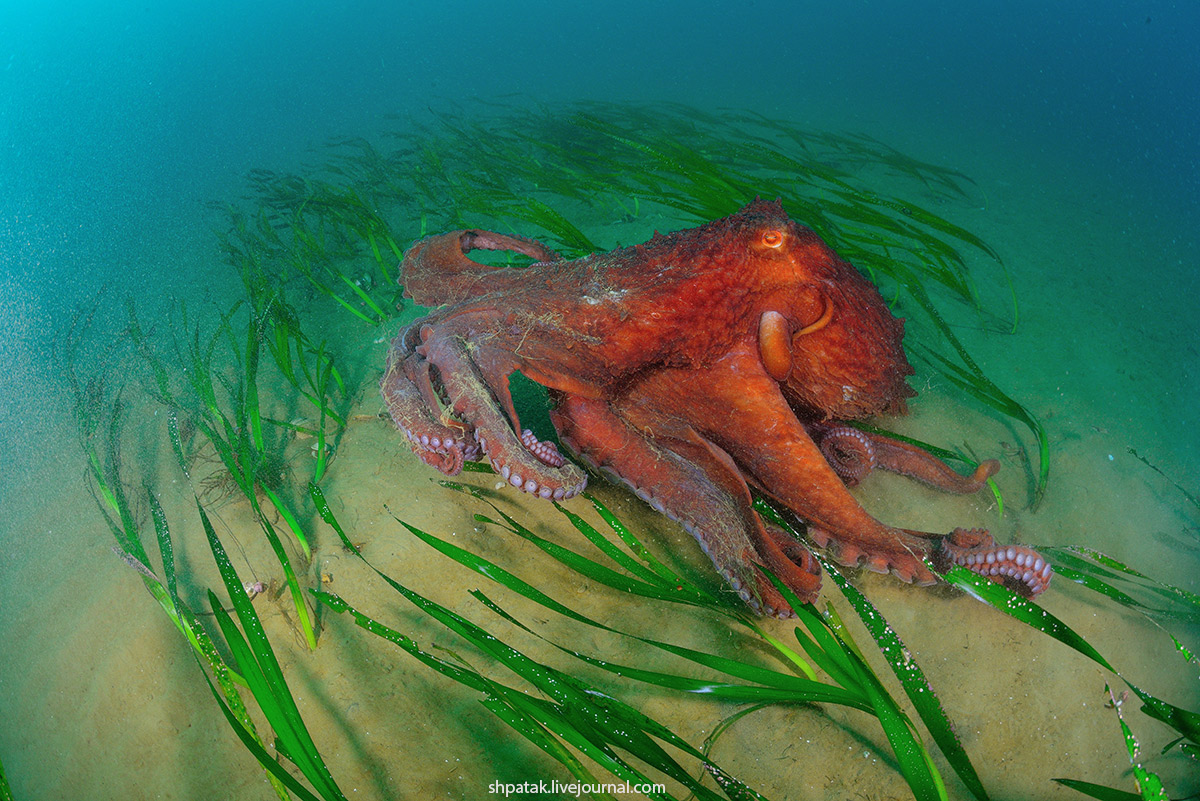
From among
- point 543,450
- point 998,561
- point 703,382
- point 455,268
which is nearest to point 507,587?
point 543,450

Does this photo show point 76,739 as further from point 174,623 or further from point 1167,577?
point 1167,577

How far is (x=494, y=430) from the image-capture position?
1.69 metres

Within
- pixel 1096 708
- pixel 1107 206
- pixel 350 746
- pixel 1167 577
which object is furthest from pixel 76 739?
pixel 1107 206

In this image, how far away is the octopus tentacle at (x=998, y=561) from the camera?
72.5 inches

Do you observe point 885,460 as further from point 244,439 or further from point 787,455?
point 244,439

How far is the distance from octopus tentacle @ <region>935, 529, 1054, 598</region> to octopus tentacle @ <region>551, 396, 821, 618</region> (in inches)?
18.9

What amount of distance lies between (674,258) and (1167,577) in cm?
275

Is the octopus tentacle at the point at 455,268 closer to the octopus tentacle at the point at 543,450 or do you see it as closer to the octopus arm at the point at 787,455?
the octopus tentacle at the point at 543,450


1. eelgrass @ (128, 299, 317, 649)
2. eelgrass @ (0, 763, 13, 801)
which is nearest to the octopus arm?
eelgrass @ (128, 299, 317, 649)

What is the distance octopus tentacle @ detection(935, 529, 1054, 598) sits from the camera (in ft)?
6.04

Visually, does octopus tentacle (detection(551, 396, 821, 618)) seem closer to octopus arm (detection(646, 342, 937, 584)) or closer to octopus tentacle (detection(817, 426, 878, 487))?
octopus arm (detection(646, 342, 937, 584))

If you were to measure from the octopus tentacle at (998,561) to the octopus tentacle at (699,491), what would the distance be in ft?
1.58

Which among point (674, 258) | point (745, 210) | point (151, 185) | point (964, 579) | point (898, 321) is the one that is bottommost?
point (151, 185)

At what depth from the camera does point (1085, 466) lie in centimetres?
297
